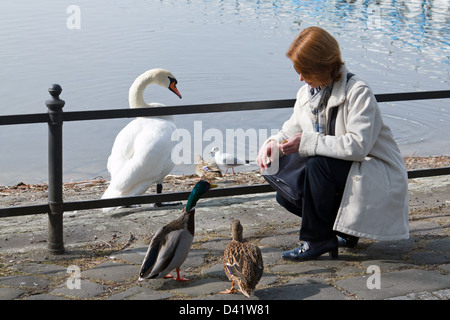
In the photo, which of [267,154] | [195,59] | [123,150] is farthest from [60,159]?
[195,59]

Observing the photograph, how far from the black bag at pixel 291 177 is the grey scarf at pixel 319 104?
2.5 inches

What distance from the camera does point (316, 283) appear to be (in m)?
4.04

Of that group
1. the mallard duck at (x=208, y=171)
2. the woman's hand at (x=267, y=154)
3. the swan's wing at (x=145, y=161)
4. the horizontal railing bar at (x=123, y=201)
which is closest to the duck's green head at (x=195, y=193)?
the woman's hand at (x=267, y=154)

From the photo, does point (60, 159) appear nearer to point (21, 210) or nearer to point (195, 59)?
point (21, 210)

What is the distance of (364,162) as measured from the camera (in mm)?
4168

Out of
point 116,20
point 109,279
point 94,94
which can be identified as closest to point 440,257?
point 109,279

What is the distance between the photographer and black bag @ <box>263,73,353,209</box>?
171 inches

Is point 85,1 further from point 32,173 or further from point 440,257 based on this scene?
point 440,257

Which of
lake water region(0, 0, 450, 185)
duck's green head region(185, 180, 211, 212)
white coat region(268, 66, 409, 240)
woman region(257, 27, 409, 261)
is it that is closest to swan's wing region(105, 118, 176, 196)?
duck's green head region(185, 180, 211, 212)

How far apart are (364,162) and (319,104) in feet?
1.53

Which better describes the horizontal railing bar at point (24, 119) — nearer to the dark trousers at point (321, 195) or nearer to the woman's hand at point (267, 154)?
the woman's hand at point (267, 154)

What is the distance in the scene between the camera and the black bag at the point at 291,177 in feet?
14.3

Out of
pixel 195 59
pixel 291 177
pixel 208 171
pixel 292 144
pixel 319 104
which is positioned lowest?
pixel 208 171

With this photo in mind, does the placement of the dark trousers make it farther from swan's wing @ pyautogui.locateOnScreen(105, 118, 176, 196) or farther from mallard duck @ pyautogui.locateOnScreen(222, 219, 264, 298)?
swan's wing @ pyautogui.locateOnScreen(105, 118, 176, 196)
